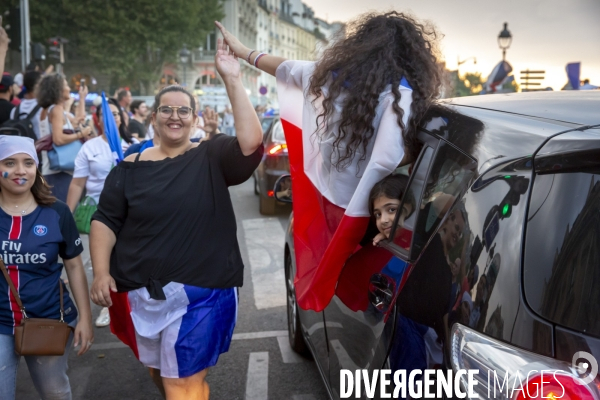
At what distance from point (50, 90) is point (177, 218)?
13.6 ft

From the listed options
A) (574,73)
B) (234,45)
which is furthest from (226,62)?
(574,73)

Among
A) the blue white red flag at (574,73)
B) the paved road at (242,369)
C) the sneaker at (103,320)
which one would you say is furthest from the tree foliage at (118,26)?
the paved road at (242,369)

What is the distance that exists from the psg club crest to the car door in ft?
4.47

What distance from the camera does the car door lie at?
6.39 ft

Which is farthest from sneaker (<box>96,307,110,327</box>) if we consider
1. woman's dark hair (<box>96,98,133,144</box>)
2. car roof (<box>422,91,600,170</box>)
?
car roof (<box>422,91,600,170</box>)

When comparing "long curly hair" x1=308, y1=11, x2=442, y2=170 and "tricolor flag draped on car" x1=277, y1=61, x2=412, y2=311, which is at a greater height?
"long curly hair" x1=308, y1=11, x2=442, y2=170

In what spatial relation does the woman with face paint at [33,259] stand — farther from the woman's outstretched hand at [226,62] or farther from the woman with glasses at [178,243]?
the woman's outstretched hand at [226,62]

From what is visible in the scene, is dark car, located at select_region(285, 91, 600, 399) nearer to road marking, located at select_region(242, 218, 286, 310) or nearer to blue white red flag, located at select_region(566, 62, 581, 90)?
road marking, located at select_region(242, 218, 286, 310)

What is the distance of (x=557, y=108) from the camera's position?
1.94m

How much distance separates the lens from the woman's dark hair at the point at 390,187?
2383mm

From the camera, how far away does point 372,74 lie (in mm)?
2482

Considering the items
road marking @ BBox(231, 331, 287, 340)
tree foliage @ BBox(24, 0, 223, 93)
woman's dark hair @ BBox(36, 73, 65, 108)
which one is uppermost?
tree foliage @ BBox(24, 0, 223, 93)

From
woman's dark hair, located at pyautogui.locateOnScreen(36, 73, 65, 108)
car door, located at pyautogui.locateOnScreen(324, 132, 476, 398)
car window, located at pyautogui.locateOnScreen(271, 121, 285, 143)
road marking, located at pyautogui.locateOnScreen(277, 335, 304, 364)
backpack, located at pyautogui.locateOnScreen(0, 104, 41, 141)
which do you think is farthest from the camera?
car window, located at pyautogui.locateOnScreen(271, 121, 285, 143)

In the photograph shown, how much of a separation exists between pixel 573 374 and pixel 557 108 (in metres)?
0.85
